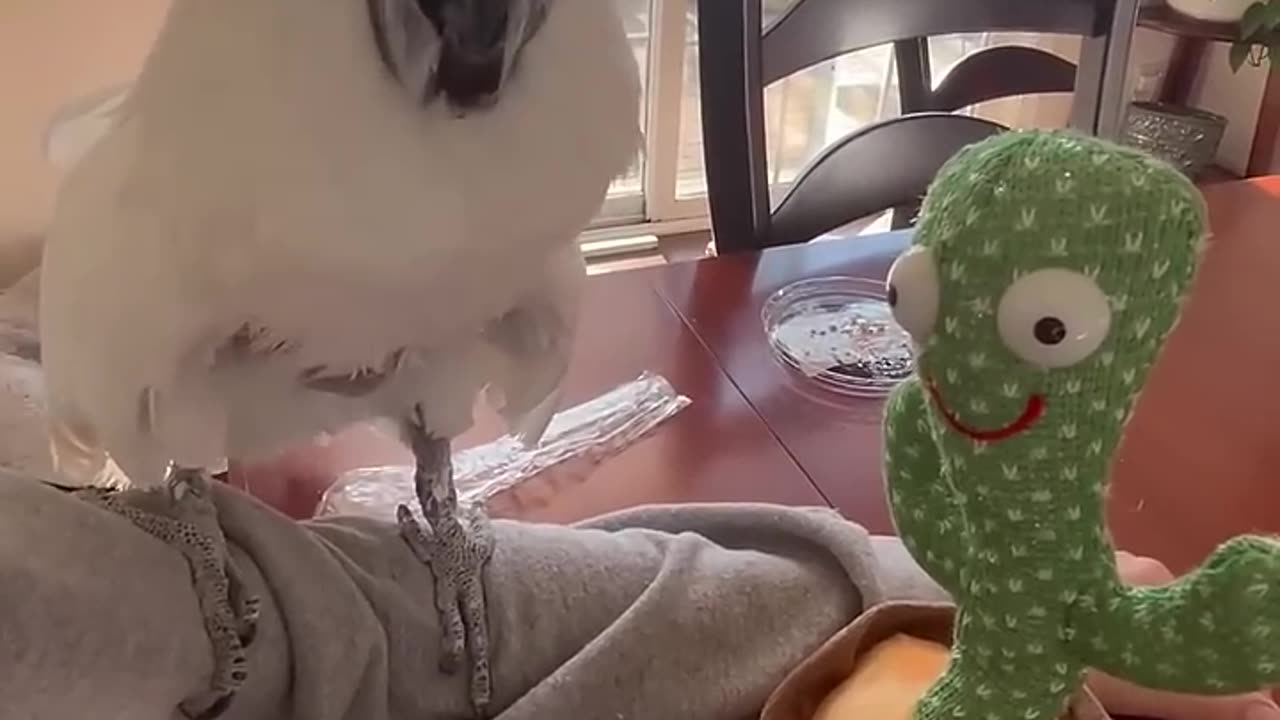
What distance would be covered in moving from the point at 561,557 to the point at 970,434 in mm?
293

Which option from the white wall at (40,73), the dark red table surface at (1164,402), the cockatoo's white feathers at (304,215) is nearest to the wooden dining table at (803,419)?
the dark red table surface at (1164,402)

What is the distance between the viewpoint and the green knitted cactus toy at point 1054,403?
381mm

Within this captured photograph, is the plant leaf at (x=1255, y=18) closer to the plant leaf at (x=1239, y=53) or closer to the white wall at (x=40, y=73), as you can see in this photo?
the plant leaf at (x=1239, y=53)

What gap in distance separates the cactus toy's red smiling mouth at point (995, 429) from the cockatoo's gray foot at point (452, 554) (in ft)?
0.92

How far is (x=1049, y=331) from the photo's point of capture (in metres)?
0.38

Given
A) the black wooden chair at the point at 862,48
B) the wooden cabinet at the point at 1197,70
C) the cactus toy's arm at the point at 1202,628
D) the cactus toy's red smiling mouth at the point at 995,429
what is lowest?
the wooden cabinet at the point at 1197,70

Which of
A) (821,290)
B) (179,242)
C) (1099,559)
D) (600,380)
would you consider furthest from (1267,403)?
(179,242)

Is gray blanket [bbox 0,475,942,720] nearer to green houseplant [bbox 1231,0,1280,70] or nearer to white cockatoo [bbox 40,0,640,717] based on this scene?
white cockatoo [bbox 40,0,640,717]

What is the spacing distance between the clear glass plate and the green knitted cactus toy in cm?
48

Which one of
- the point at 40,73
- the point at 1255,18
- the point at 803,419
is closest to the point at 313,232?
the point at 803,419

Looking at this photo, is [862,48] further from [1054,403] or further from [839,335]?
[1054,403]

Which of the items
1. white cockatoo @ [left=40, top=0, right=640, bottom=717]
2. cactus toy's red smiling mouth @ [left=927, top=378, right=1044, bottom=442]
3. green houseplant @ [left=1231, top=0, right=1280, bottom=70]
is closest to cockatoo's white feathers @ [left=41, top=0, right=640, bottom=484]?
white cockatoo @ [left=40, top=0, right=640, bottom=717]

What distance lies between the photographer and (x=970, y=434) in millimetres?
405

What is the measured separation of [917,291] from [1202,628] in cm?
13
